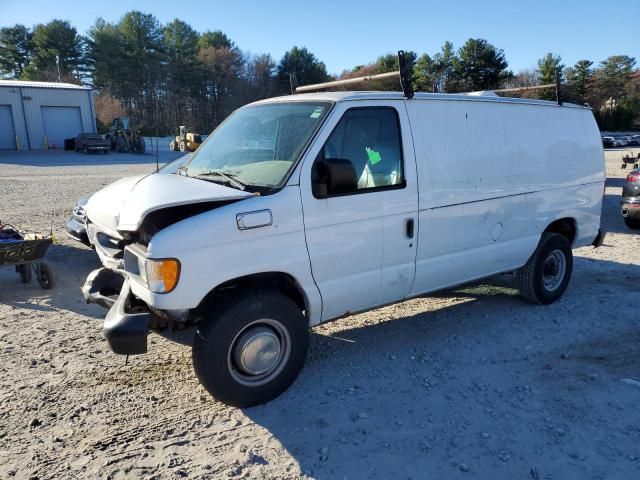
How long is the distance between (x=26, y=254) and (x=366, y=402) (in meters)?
4.45

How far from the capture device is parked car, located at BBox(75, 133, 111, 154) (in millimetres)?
33656

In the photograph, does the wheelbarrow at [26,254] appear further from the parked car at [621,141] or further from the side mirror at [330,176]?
the parked car at [621,141]

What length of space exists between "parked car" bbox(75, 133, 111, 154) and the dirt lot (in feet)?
100

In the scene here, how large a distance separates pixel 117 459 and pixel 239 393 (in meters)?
0.89

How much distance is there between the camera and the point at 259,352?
3717mm

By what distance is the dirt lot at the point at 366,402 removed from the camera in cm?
317

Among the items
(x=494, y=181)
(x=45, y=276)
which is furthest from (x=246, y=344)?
(x=45, y=276)

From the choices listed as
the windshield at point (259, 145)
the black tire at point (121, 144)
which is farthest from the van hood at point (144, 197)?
the black tire at point (121, 144)

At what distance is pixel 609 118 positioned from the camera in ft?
197

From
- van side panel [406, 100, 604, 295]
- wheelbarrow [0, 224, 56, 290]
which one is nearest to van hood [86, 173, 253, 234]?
van side panel [406, 100, 604, 295]

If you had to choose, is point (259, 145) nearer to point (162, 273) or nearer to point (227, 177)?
point (227, 177)

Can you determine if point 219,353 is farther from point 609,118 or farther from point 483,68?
point 609,118

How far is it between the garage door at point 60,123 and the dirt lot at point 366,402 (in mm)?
36002

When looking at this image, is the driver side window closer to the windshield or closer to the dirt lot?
the windshield
